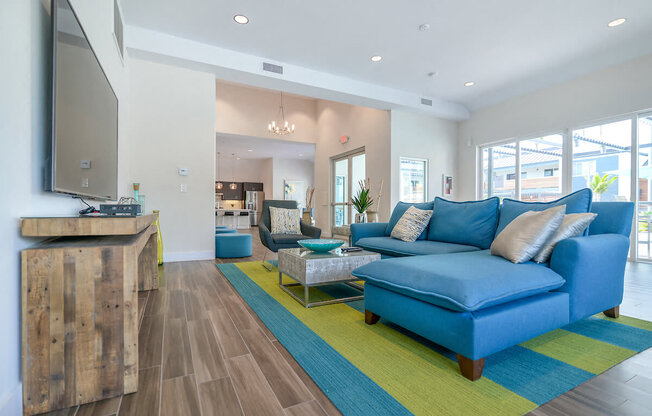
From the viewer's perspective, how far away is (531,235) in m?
1.94

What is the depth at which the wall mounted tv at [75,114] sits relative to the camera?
1447 millimetres

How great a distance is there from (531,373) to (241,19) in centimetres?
443

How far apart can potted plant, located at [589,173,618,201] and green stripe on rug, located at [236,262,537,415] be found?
16.7 ft

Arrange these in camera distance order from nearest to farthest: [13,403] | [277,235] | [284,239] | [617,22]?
[13,403] < [617,22] < [284,239] < [277,235]

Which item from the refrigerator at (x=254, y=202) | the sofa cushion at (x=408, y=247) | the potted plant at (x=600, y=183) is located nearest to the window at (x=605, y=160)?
the potted plant at (x=600, y=183)

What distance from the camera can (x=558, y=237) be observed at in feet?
6.46

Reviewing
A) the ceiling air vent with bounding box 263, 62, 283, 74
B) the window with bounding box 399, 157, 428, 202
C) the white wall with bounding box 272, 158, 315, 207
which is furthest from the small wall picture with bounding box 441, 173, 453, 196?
the white wall with bounding box 272, 158, 315, 207

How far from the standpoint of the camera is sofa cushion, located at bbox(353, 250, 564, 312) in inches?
57.6

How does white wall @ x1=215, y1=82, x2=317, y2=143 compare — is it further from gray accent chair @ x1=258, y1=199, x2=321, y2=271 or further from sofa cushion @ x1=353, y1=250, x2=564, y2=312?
sofa cushion @ x1=353, y1=250, x2=564, y2=312

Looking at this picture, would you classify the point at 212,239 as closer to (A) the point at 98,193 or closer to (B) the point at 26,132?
(A) the point at 98,193

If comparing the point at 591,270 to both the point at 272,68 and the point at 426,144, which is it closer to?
the point at 272,68

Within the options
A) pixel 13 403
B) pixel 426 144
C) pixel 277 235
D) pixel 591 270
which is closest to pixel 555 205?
pixel 591 270

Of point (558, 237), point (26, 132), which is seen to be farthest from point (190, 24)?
point (558, 237)

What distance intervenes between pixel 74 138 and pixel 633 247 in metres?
6.74
